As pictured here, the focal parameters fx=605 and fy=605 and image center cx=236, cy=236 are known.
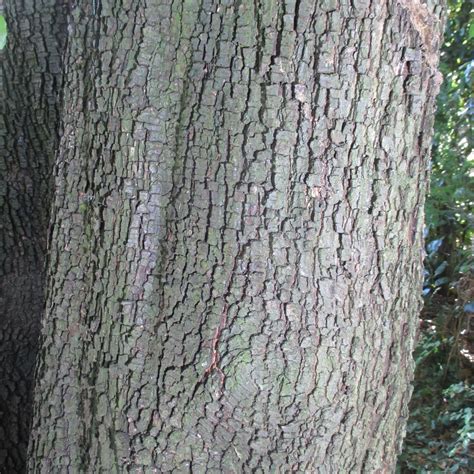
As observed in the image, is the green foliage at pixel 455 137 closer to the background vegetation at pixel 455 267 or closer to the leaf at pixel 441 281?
the background vegetation at pixel 455 267

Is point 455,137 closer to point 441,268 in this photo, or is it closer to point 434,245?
point 434,245

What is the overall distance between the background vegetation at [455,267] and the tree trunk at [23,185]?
6.27 ft

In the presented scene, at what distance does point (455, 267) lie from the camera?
3.78m

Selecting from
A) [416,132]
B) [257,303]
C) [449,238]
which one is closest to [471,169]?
[449,238]

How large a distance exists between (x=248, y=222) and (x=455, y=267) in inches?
113

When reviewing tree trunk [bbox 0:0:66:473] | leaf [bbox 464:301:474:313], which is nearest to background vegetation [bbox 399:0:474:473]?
leaf [bbox 464:301:474:313]

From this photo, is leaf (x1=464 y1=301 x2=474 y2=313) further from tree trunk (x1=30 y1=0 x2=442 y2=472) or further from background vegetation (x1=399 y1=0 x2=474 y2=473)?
tree trunk (x1=30 y1=0 x2=442 y2=472)

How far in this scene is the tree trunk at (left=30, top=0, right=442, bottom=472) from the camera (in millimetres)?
1235

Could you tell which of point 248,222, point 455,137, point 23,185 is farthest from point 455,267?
point 248,222

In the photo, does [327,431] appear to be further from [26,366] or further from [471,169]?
[471,169]

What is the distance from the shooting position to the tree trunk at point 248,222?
4.05ft

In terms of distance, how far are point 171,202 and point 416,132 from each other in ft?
1.81

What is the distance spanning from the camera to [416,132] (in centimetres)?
131

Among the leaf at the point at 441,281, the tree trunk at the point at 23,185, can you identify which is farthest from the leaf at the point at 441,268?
the tree trunk at the point at 23,185
